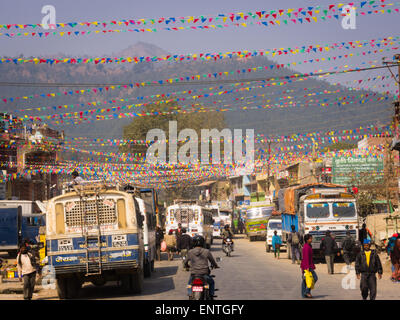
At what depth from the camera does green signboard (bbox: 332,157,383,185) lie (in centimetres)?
6606

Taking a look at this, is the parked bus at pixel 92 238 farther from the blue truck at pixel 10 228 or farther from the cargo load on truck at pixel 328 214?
the blue truck at pixel 10 228

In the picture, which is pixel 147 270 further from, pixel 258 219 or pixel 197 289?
pixel 258 219

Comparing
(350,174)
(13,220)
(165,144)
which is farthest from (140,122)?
(13,220)

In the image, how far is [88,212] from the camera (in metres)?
18.8

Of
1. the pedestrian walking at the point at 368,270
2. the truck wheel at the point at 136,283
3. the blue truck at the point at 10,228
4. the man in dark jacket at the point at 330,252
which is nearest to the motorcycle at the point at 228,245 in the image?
the man in dark jacket at the point at 330,252

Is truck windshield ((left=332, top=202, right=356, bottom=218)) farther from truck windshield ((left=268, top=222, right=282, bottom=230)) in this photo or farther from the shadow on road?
truck windshield ((left=268, top=222, right=282, bottom=230))

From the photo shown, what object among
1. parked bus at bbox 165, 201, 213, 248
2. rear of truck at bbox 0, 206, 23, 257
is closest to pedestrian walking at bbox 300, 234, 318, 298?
parked bus at bbox 165, 201, 213, 248

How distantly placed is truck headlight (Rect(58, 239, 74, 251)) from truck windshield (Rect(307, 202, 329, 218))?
604 inches

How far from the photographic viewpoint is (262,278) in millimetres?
22922

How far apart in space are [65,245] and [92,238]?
29.2 inches

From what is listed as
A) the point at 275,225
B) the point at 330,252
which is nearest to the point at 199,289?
the point at 330,252
